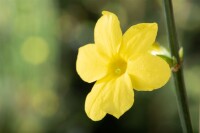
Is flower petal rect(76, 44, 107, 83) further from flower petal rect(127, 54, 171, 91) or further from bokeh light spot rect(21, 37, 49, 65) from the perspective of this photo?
bokeh light spot rect(21, 37, 49, 65)

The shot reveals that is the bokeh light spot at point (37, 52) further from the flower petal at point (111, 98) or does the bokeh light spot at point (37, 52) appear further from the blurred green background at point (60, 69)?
the flower petal at point (111, 98)

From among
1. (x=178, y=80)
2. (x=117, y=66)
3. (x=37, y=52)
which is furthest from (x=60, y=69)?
(x=178, y=80)

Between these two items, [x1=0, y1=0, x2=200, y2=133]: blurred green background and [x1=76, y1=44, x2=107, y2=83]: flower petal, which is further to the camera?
[x1=0, y1=0, x2=200, y2=133]: blurred green background

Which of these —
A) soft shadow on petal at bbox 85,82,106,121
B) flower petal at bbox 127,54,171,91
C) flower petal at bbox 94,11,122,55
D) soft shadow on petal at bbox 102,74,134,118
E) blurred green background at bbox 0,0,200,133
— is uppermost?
flower petal at bbox 94,11,122,55

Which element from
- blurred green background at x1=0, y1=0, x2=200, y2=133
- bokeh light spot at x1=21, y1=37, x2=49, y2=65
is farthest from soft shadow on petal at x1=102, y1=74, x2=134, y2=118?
bokeh light spot at x1=21, y1=37, x2=49, y2=65

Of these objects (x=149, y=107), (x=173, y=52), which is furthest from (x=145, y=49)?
(x=149, y=107)

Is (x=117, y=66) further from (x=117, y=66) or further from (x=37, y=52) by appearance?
(x=37, y=52)

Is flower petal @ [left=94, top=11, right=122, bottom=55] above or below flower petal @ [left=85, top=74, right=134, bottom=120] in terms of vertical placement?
above
